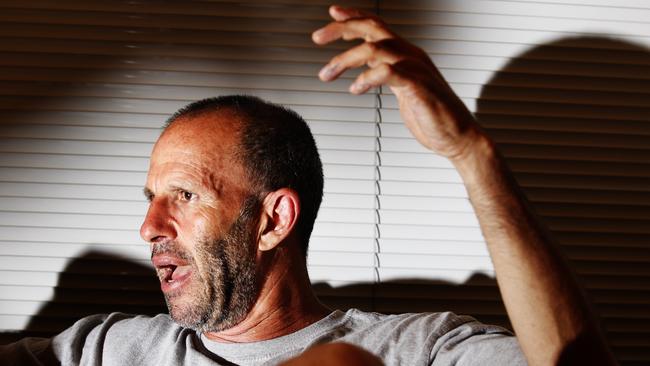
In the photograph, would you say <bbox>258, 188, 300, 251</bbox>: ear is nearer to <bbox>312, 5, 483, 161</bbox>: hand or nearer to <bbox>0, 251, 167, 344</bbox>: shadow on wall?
<bbox>0, 251, 167, 344</bbox>: shadow on wall

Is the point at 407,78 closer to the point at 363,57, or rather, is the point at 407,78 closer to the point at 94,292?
the point at 363,57

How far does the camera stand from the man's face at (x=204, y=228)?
142 cm

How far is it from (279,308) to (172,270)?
0.24 meters

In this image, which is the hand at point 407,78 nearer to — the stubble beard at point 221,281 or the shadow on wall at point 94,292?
the stubble beard at point 221,281

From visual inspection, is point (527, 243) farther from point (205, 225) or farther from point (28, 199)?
point (28, 199)

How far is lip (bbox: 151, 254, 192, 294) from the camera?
143cm

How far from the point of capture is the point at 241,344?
1.45 m

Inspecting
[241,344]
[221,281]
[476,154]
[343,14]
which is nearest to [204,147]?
[221,281]

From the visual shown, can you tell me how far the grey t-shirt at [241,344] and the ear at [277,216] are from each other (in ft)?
0.66

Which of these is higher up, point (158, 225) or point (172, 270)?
point (158, 225)

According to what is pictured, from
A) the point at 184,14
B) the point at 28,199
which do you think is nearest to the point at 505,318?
the point at 184,14

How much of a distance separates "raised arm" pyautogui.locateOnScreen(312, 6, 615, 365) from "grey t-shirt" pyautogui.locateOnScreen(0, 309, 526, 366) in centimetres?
24

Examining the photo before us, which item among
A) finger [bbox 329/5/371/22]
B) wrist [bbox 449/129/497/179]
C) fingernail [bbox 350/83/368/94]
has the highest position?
finger [bbox 329/5/371/22]

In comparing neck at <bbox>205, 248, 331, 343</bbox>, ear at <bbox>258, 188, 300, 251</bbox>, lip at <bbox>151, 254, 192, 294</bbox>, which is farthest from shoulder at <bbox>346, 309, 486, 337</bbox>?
lip at <bbox>151, 254, 192, 294</bbox>
